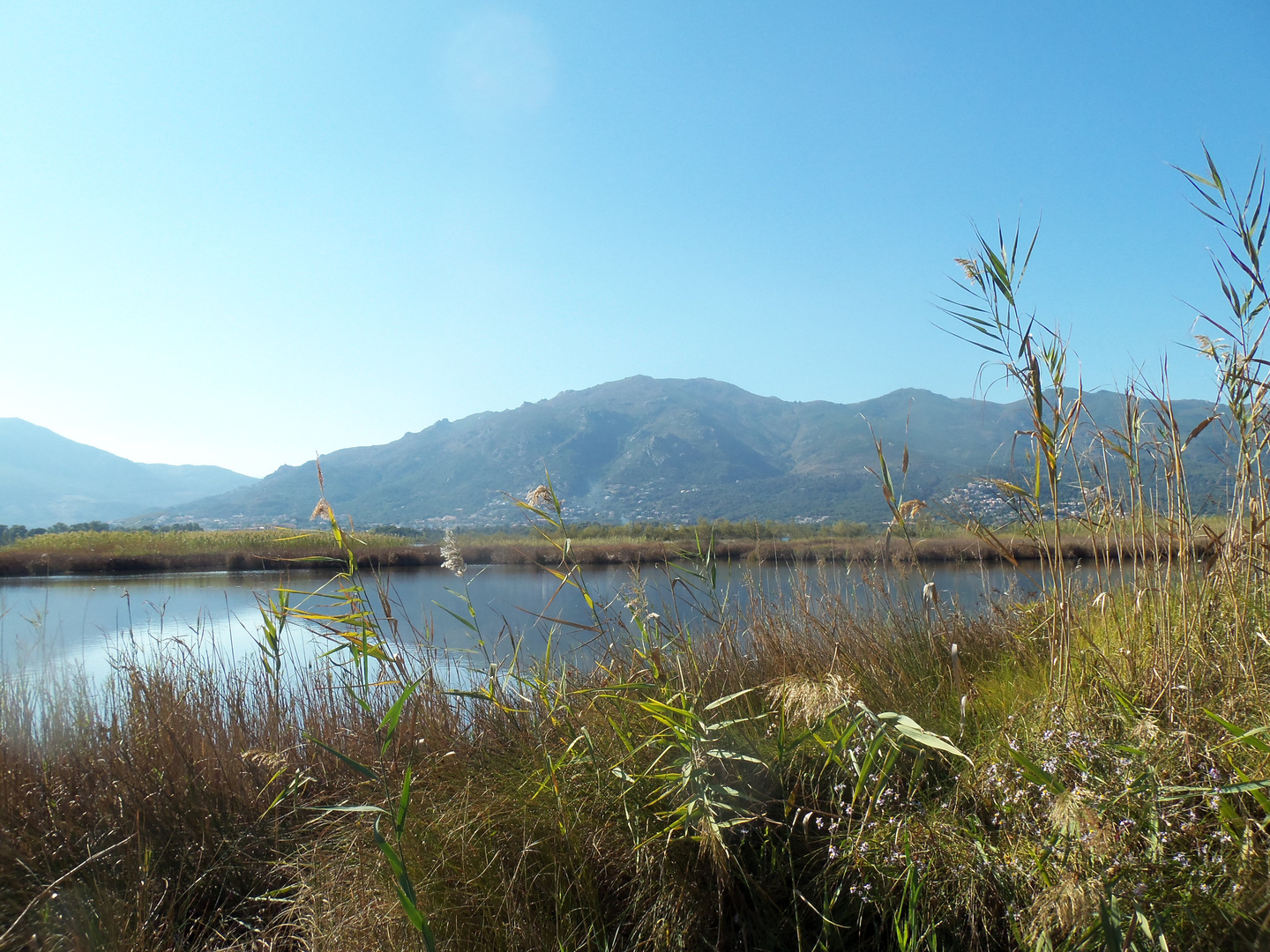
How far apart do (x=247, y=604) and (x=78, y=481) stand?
176 meters

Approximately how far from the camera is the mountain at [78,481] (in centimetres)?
11575

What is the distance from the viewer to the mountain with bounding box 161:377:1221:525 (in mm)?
53406

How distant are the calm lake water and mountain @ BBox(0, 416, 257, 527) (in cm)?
11346

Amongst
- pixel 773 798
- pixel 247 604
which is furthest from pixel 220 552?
pixel 773 798

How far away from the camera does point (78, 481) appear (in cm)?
14525

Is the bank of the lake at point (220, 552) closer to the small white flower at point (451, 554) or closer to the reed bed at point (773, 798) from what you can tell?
the reed bed at point (773, 798)

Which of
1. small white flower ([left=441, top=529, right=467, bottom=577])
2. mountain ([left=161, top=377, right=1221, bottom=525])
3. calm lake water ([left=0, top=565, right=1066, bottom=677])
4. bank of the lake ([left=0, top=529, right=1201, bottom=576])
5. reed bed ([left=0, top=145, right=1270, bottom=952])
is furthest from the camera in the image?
mountain ([left=161, top=377, right=1221, bottom=525])

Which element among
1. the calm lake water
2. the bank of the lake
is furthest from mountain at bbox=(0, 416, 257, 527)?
the calm lake water

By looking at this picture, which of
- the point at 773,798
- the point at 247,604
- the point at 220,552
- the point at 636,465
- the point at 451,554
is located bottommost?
the point at 247,604

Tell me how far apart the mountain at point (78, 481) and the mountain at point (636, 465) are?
1919 inches

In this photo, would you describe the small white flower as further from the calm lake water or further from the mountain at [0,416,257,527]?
the mountain at [0,416,257,527]

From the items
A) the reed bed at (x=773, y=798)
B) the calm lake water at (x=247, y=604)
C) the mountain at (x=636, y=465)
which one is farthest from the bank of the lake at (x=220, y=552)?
the mountain at (x=636, y=465)

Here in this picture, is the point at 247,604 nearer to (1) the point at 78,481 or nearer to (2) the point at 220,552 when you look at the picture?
(2) the point at 220,552

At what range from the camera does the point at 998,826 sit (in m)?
1.58
